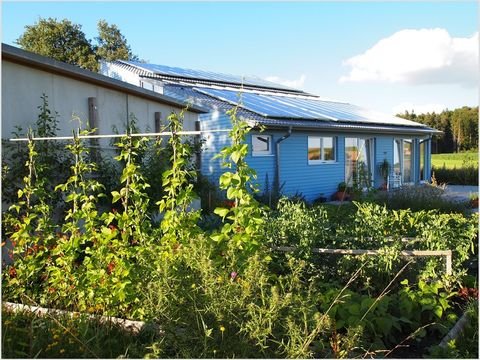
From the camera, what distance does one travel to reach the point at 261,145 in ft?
48.8

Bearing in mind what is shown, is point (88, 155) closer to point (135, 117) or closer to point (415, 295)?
point (135, 117)

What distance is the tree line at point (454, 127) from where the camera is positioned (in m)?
36.5

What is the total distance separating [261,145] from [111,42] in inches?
1164

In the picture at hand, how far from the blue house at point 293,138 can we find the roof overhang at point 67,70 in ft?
9.31

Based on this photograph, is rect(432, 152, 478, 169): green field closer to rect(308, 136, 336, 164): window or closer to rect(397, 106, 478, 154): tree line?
rect(397, 106, 478, 154): tree line

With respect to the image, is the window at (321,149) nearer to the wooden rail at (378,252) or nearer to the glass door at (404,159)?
the glass door at (404,159)

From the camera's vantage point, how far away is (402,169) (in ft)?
73.1

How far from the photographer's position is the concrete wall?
664cm

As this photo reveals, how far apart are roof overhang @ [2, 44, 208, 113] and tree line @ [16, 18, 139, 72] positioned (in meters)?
28.1

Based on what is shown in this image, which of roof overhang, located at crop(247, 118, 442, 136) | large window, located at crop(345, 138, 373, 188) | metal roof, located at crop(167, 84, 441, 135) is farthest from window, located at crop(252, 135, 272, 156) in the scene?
large window, located at crop(345, 138, 373, 188)

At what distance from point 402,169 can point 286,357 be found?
20.4 metres

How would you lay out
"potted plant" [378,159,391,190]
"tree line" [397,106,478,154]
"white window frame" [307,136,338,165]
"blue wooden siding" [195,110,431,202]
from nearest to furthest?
1. "blue wooden siding" [195,110,431,202]
2. "white window frame" [307,136,338,165]
3. "potted plant" [378,159,391,190]
4. "tree line" [397,106,478,154]

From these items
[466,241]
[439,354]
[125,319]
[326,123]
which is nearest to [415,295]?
[439,354]

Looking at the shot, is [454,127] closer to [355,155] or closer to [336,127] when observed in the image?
[355,155]
